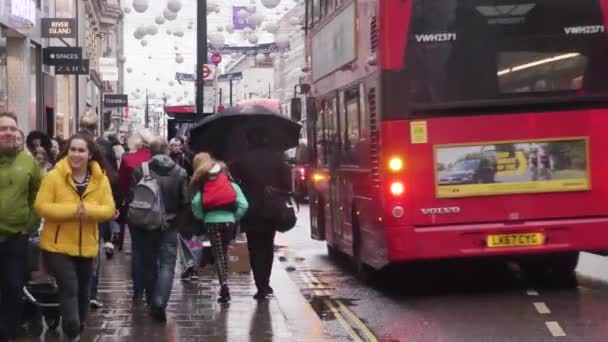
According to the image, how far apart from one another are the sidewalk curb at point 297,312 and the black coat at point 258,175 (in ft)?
3.01

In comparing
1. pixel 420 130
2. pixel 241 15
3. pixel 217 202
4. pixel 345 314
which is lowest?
pixel 345 314

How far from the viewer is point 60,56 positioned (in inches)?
1016

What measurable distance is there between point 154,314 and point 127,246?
8415mm

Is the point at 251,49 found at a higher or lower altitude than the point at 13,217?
higher

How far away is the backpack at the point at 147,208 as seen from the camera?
10.4 m

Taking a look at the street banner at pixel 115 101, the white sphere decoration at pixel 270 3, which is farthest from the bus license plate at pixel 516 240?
the street banner at pixel 115 101

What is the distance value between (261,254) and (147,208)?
2084 mm

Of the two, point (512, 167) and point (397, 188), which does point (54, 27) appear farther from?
point (512, 167)

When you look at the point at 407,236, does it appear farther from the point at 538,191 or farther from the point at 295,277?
the point at 295,277

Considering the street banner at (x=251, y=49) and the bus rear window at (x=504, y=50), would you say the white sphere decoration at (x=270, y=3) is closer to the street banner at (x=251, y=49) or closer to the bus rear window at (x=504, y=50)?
the street banner at (x=251, y=49)

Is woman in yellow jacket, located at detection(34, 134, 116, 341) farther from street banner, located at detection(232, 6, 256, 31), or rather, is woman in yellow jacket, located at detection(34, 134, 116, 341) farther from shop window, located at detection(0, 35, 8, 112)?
street banner, located at detection(232, 6, 256, 31)

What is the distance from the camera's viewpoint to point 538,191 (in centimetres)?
1183

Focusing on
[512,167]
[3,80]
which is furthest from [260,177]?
[3,80]

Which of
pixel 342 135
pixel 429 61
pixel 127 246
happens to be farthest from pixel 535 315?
pixel 127 246
